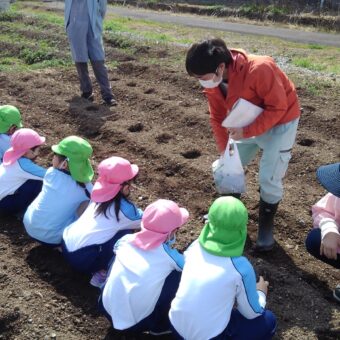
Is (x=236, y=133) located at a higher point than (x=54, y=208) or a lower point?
higher

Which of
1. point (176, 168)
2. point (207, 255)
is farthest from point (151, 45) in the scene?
point (207, 255)

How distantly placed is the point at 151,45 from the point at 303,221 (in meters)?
6.36

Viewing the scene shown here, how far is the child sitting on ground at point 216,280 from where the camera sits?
7.90 ft

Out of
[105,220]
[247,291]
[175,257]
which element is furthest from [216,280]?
[105,220]

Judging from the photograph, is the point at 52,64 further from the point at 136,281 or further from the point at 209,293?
the point at 209,293

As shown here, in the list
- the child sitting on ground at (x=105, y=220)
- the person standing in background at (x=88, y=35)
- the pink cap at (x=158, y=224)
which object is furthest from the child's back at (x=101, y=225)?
the person standing in background at (x=88, y=35)

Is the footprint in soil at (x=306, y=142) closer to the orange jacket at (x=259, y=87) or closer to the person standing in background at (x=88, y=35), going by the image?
the orange jacket at (x=259, y=87)

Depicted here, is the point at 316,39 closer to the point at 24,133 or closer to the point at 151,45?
the point at 151,45

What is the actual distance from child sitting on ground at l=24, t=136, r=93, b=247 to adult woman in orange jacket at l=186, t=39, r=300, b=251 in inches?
39.8

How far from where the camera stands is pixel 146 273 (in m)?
2.60

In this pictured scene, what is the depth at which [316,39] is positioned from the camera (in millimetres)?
15984

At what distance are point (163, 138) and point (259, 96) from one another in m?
2.48

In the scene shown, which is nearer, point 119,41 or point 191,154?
point 191,154

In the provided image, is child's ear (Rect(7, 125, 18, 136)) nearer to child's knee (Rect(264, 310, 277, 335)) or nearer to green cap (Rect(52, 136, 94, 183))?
green cap (Rect(52, 136, 94, 183))
